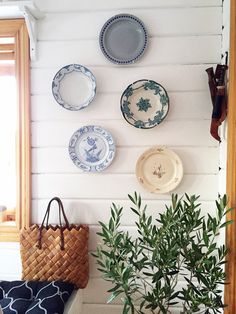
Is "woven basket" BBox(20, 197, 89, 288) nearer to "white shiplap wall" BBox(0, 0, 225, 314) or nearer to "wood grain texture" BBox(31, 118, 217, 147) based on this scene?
"white shiplap wall" BBox(0, 0, 225, 314)

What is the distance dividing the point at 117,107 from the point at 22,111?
505mm

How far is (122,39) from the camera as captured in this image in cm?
153

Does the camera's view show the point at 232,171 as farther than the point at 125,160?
No

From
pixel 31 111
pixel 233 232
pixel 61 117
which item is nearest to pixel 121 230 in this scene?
pixel 233 232

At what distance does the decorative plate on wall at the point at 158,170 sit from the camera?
1.54 m

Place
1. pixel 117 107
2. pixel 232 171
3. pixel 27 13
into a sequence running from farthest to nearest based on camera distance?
pixel 117 107
pixel 27 13
pixel 232 171

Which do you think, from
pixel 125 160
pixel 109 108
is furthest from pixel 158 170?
pixel 109 108

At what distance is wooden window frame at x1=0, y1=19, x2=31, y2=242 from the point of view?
159cm

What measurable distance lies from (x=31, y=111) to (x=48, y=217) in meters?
0.57

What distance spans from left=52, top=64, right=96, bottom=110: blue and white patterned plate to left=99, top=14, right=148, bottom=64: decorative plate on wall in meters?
0.16

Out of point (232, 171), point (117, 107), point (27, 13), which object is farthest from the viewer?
point (117, 107)

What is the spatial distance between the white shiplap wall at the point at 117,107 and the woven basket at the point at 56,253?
0.39ft

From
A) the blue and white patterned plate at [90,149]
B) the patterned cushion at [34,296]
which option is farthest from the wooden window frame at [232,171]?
the patterned cushion at [34,296]

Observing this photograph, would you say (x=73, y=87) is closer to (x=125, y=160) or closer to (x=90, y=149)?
(x=90, y=149)
